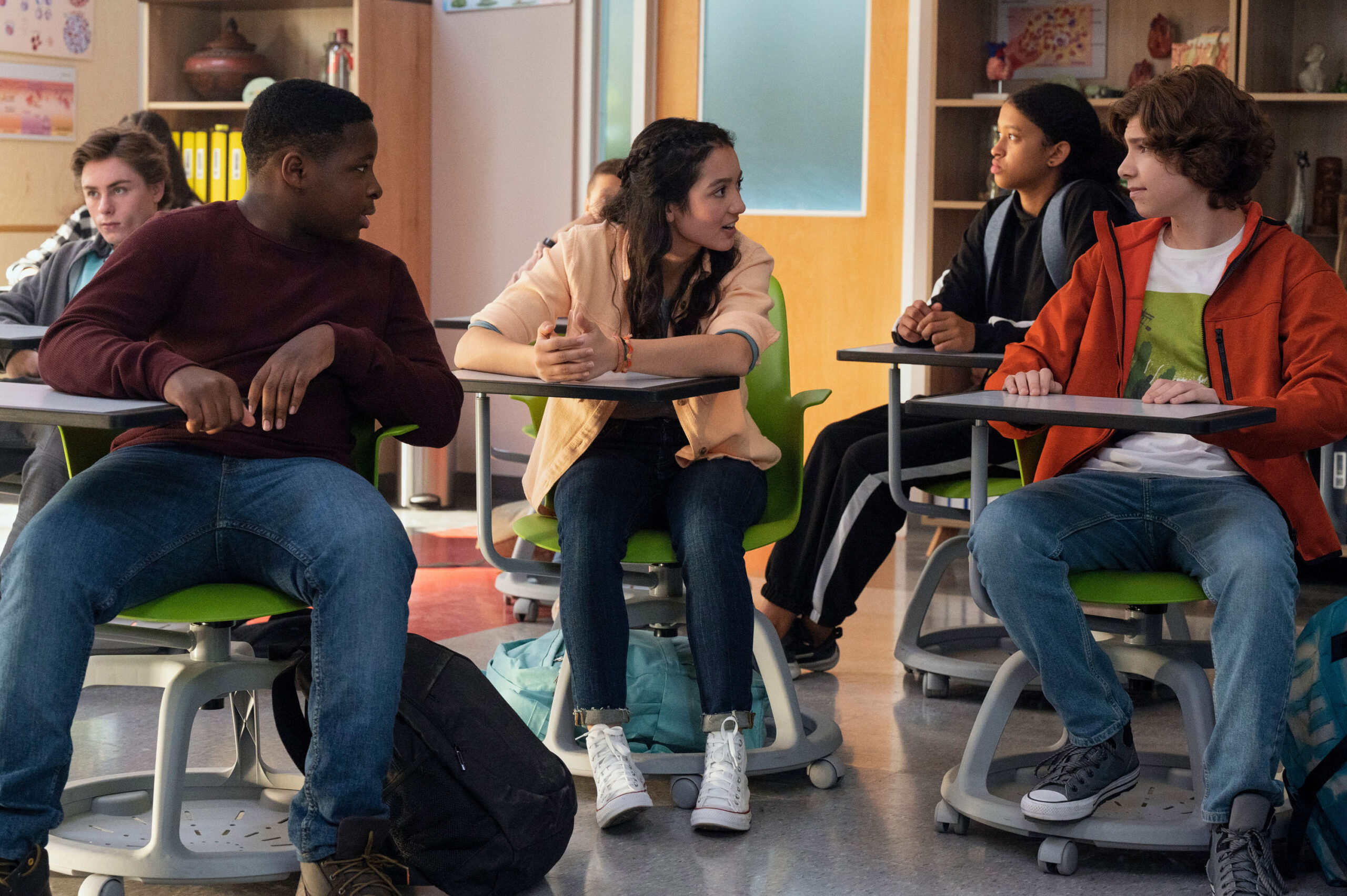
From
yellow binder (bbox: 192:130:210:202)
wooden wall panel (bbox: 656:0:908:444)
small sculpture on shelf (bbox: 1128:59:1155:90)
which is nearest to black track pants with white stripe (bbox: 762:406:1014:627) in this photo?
wooden wall panel (bbox: 656:0:908:444)

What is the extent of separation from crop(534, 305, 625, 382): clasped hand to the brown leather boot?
0.73 meters

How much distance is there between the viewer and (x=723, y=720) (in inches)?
92.4

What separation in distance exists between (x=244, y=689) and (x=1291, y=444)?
1.53 meters

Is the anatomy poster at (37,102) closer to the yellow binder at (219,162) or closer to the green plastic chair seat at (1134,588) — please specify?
the yellow binder at (219,162)

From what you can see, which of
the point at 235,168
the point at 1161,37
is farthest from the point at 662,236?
the point at 235,168


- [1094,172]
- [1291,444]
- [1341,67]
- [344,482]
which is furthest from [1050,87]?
[344,482]

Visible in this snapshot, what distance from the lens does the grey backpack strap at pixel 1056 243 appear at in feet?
10.3

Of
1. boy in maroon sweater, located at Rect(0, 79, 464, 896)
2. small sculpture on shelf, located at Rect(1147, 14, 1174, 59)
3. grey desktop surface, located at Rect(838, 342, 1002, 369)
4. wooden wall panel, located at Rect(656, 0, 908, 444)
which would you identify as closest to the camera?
boy in maroon sweater, located at Rect(0, 79, 464, 896)

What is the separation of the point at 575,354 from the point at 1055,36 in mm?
3276

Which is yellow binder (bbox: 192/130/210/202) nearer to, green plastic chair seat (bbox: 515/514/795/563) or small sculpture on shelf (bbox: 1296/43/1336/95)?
green plastic chair seat (bbox: 515/514/795/563)

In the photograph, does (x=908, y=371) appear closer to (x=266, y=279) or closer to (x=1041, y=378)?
(x=1041, y=378)

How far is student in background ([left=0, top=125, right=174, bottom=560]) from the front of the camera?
308 centimetres

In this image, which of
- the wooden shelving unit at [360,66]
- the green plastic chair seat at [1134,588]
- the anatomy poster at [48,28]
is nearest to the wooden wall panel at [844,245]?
the wooden shelving unit at [360,66]

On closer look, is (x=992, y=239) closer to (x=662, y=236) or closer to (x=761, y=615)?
(x=662, y=236)
